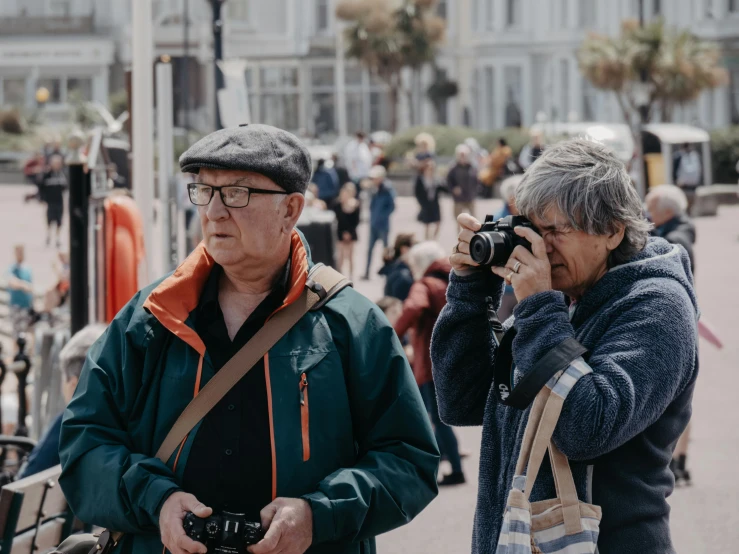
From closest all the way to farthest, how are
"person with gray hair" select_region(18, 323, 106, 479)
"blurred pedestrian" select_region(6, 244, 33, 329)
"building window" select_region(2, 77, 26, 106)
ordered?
"person with gray hair" select_region(18, 323, 106, 479)
"blurred pedestrian" select_region(6, 244, 33, 329)
"building window" select_region(2, 77, 26, 106)

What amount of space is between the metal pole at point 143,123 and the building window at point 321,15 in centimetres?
4975

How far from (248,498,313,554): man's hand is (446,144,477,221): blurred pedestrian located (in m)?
18.8

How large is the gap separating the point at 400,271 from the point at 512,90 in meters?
47.7

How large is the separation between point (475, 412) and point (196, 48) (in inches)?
2214

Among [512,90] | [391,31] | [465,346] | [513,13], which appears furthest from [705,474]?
[513,13]

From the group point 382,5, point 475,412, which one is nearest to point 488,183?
point 382,5

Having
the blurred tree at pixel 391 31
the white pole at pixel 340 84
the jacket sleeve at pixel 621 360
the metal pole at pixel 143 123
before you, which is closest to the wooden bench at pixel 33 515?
the jacket sleeve at pixel 621 360

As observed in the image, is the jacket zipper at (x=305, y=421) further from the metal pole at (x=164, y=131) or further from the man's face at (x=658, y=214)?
the man's face at (x=658, y=214)

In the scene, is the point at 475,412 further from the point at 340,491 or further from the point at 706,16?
the point at 706,16

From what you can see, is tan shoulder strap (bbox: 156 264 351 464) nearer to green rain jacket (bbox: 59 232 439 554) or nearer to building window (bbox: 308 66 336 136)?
green rain jacket (bbox: 59 232 439 554)

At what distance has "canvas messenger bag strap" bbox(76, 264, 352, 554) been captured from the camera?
2.87 metres

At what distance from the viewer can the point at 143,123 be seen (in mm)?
8016

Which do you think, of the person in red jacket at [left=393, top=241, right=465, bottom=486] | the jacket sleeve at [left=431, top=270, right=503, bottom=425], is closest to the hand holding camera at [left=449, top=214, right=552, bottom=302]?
the jacket sleeve at [left=431, top=270, right=503, bottom=425]

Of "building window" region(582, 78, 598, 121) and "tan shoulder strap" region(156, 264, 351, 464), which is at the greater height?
"building window" region(582, 78, 598, 121)
